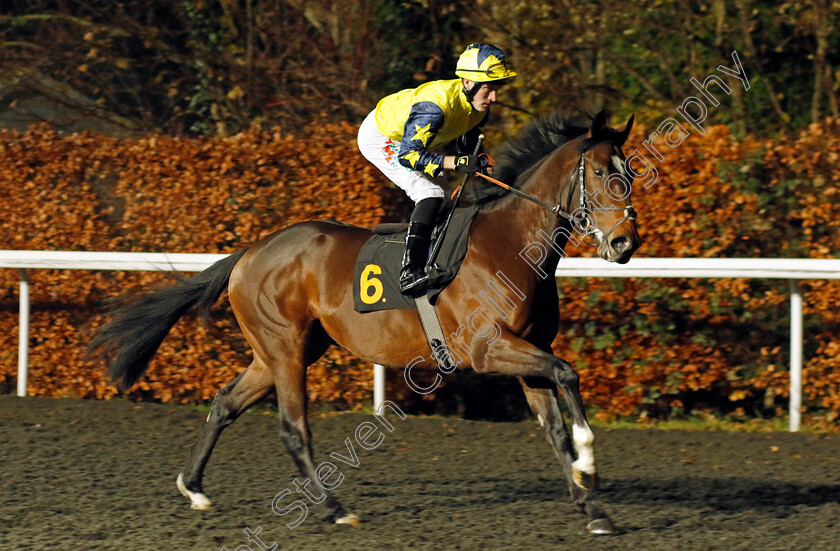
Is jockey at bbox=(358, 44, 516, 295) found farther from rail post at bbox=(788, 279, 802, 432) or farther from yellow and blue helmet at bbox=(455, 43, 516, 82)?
rail post at bbox=(788, 279, 802, 432)

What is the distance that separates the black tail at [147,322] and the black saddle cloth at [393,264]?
2.63 feet

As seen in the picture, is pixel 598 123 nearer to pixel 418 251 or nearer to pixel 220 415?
pixel 418 251

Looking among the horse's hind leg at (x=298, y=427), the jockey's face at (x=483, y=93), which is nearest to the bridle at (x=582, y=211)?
the jockey's face at (x=483, y=93)

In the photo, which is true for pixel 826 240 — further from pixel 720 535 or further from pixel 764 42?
pixel 764 42

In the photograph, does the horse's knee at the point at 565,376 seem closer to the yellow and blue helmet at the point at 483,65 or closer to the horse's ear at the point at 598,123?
the horse's ear at the point at 598,123

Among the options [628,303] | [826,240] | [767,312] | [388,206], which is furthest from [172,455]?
[826,240]

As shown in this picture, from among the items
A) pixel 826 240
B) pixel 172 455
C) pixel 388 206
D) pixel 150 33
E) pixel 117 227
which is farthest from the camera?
pixel 150 33

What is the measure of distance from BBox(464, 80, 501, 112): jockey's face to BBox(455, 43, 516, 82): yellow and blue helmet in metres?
0.05

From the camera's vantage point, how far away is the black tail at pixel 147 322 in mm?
5184

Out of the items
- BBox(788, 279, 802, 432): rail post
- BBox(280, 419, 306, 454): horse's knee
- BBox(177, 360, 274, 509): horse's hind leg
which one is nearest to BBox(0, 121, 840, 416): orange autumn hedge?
BBox(788, 279, 802, 432): rail post

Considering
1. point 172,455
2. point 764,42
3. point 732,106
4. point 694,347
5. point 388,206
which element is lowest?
point 172,455

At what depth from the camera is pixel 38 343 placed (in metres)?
7.45

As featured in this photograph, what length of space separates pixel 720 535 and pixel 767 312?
2.63 m

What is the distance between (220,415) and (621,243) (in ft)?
6.73
